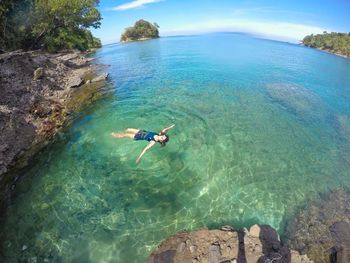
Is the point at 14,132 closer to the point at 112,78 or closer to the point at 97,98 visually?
the point at 97,98

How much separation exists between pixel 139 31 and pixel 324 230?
489ft

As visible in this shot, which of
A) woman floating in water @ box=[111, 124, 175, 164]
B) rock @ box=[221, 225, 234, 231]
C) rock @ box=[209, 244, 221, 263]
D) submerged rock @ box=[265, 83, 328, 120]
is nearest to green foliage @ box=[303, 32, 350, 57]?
submerged rock @ box=[265, 83, 328, 120]

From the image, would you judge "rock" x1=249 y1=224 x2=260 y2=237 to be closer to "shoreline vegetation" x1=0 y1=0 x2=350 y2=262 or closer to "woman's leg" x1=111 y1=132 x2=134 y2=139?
"shoreline vegetation" x1=0 y1=0 x2=350 y2=262

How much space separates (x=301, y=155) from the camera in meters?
15.4

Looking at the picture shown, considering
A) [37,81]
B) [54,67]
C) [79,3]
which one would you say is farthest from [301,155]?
[79,3]

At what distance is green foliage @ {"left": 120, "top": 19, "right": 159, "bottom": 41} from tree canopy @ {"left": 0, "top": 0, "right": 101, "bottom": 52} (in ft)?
322

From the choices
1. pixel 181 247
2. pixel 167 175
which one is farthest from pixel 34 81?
pixel 181 247

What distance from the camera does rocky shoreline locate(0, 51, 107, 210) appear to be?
14117 mm

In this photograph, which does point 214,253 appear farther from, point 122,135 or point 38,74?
point 38,74

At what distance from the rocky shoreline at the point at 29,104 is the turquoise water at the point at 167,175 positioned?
47.7 inches

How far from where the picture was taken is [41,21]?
1625 inches

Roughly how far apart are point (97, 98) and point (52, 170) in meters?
12.0

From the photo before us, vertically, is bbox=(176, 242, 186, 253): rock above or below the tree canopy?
below

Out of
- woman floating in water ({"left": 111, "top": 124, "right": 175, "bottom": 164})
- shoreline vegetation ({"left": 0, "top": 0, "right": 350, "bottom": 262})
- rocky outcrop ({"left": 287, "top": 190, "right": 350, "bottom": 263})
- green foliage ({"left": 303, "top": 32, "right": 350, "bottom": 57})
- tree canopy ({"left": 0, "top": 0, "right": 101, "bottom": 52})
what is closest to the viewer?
shoreline vegetation ({"left": 0, "top": 0, "right": 350, "bottom": 262})
